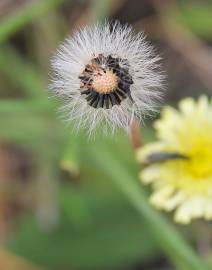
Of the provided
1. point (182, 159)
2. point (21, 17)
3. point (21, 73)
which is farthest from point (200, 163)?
point (21, 73)

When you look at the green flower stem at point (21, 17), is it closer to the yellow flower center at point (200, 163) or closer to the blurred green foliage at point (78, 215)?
the blurred green foliage at point (78, 215)

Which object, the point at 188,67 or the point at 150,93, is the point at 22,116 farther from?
the point at 150,93

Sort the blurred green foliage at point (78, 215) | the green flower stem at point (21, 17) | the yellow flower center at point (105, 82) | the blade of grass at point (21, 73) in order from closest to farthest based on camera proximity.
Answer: the yellow flower center at point (105, 82)
the green flower stem at point (21, 17)
the blurred green foliage at point (78, 215)
the blade of grass at point (21, 73)

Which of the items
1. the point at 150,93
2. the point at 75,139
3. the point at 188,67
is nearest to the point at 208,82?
the point at 188,67

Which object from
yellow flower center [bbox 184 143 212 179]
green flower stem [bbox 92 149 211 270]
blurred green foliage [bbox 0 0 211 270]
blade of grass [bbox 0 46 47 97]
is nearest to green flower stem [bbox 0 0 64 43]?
blurred green foliage [bbox 0 0 211 270]

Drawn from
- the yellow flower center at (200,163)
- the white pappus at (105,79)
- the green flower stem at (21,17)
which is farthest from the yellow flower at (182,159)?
the green flower stem at (21,17)

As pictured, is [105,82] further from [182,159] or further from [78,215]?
[78,215]

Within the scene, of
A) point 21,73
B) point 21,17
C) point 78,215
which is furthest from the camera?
point 21,73
